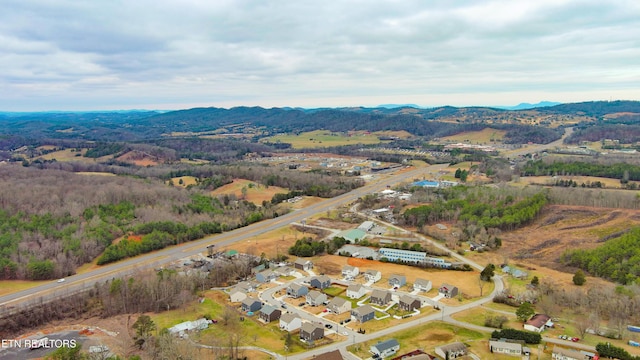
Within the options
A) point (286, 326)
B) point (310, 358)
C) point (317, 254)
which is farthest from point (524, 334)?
point (317, 254)

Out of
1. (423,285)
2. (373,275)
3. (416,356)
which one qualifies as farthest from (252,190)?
(416,356)

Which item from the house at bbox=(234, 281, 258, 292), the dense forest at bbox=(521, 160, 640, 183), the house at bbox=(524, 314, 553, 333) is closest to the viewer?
the house at bbox=(524, 314, 553, 333)

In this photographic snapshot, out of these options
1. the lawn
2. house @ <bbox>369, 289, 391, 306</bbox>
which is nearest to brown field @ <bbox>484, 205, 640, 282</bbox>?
house @ <bbox>369, 289, 391, 306</bbox>

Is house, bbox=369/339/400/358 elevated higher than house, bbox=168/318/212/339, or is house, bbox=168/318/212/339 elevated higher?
house, bbox=369/339/400/358

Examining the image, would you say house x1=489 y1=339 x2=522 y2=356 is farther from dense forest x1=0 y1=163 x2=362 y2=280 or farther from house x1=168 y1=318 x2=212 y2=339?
dense forest x1=0 y1=163 x2=362 y2=280

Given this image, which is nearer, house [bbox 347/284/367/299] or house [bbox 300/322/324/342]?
house [bbox 300/322/324/342]

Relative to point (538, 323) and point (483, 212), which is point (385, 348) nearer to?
point (538, 323)

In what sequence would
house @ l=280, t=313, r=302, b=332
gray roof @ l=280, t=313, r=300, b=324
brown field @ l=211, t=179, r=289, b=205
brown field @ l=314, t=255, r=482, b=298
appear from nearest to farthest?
1. house @ l=280, t=313, r=302, b=332
2. gray roof @ l=280, t=313, r=300, b=324
3. brown field @ l=314, t=255, r=482, b=298
4. brown field @ l=211, t=179, r=289, b=205
